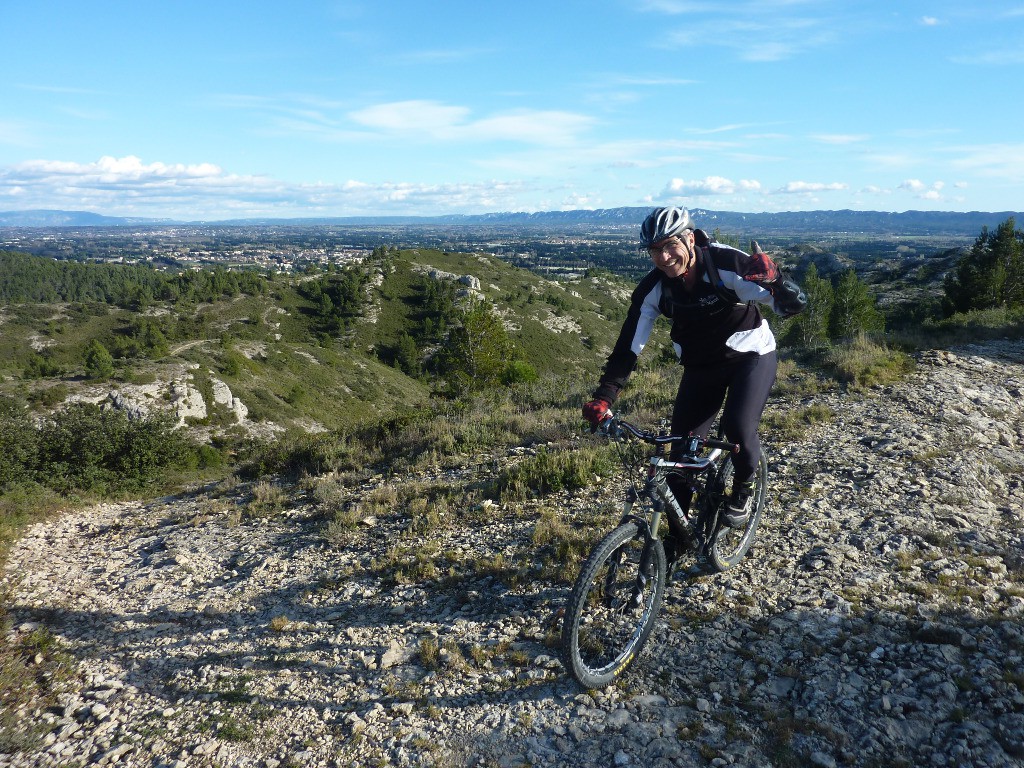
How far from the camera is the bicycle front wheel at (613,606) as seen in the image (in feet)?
11.0

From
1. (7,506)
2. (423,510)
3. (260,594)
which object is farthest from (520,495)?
(7,506)

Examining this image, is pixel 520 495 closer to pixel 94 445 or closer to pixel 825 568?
pixel 825 568

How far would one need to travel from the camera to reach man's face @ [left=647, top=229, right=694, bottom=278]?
146 inches

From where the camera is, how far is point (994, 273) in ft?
122

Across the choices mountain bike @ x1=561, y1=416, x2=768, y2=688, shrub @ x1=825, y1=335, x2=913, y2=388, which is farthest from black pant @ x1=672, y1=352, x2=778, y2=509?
shrub @ x1=825, y1=335, x2=913, y2=388

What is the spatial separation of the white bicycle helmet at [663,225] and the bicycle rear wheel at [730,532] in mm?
1946

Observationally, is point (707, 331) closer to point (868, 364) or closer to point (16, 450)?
point (868, 364)

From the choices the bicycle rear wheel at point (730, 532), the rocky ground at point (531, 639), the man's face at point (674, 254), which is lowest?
the rocky ground at point (531, 639)

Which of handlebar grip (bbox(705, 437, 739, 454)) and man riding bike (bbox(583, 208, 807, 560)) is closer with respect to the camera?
man riding bike (bbox(583, 208, 807, 560))

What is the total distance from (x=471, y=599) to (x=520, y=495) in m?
A: 2.09

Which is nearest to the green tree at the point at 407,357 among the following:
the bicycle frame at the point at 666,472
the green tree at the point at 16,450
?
the green tree at the point at 16,450

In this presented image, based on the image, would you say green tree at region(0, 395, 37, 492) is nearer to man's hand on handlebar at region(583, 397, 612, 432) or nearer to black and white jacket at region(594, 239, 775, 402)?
man's hand on handlebar at region(583, 397, 612, 432)

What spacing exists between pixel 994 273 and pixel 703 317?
46864mm

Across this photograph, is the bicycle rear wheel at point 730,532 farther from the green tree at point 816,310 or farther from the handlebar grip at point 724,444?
the green tree at point 816,310
